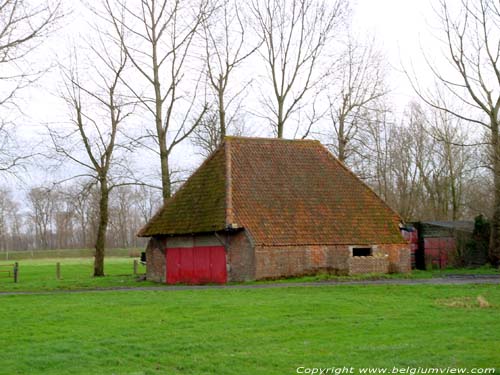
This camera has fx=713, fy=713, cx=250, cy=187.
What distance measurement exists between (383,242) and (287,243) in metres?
5.03

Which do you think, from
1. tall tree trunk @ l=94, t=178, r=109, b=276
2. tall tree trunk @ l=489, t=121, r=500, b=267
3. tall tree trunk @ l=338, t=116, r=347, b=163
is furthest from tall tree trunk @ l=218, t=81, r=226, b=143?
tall tree trunk @ l=489, t=121, r=500, b=267

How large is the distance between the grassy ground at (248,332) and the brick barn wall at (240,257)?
6.78 meters

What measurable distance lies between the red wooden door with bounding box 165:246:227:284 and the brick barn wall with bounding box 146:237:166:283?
370 millimetres

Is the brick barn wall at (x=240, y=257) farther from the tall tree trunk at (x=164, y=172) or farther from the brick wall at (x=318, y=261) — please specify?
the tall tree trunk at (x=164, y=172)

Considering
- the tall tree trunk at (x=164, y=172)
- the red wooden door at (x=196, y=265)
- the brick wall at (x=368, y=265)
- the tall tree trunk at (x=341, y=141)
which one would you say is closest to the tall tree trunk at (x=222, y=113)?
the tall tree trunk at (x=164, y=172)

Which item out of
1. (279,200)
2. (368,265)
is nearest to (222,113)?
(279,200)

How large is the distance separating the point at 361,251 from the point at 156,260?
9578mm

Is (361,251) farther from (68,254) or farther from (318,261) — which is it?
(68,254)

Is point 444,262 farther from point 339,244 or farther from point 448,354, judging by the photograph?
point 448,354

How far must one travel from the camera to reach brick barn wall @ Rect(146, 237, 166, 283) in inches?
1310

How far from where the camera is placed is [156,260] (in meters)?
33.7

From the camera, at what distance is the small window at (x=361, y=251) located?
31.9 metres

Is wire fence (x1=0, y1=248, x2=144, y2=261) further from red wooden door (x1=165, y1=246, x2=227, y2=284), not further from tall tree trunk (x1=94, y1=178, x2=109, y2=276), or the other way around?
red wooden door (x1=165, y1=246, x2=227, y2=284)

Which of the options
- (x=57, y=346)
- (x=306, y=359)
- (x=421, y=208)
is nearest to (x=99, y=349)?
(x=57, y=346)
